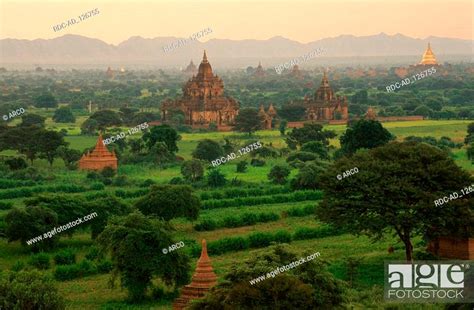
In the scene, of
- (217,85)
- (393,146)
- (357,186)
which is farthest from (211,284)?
(217,85)

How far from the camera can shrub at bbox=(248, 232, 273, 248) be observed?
3384 centimetres

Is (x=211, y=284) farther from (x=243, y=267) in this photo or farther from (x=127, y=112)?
(x=127, y=112)

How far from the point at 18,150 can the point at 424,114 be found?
136ft

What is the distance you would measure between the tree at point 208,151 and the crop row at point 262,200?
50.7 feet

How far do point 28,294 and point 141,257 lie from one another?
5137 mm

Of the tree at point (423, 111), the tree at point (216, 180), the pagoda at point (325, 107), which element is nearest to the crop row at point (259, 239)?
the tree at point (216, 180)

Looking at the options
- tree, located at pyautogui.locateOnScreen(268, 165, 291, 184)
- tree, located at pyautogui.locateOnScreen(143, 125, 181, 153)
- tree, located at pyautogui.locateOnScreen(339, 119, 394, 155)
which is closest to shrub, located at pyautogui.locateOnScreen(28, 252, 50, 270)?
tree, located at pyautogui.locateOnScreen(268, 165, 291, 184)

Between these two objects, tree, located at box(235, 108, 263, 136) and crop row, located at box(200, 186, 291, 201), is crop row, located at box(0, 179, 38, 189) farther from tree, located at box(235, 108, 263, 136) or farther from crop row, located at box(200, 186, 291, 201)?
tree, located at box(235, 108, 263, 136)

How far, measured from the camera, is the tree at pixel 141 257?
2645 centimetres

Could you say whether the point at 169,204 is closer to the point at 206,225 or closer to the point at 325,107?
the point at 206,225

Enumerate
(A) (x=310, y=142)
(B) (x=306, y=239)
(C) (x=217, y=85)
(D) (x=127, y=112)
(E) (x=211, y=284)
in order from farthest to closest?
(C) (x=217, y=85) → (D) (x=127, y=112) → (A) (x=310, y=142) → (B) (x=306, y=239) → (E) (x=211, y=284)

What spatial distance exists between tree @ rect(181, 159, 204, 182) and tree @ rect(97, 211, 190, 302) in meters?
22.8

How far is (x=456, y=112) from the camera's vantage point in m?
94.4

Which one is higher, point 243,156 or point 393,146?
point 393,146
